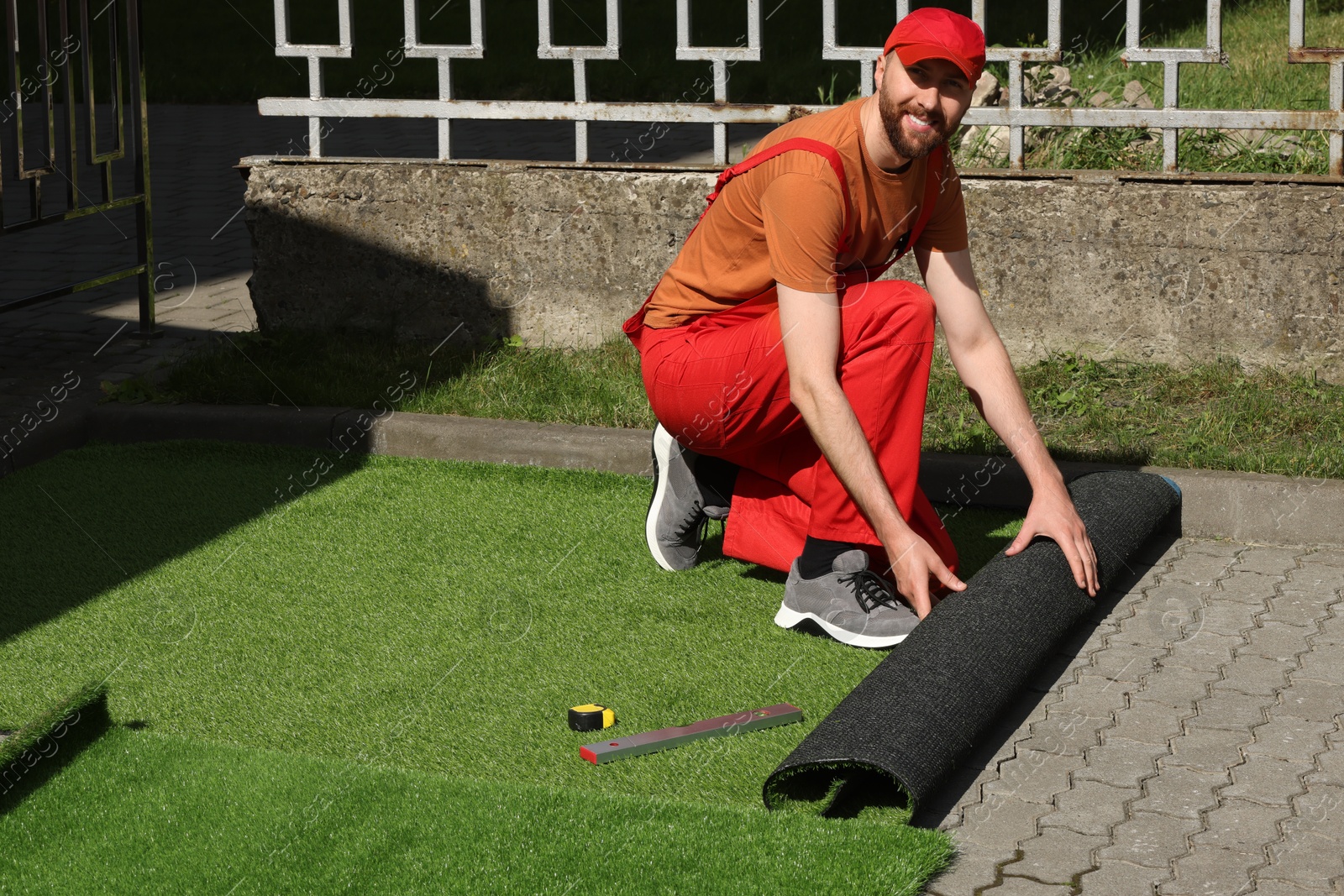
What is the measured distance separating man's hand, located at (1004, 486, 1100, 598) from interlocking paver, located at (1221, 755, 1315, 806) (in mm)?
669

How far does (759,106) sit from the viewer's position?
232 inches

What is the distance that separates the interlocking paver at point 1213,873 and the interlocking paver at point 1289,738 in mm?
460

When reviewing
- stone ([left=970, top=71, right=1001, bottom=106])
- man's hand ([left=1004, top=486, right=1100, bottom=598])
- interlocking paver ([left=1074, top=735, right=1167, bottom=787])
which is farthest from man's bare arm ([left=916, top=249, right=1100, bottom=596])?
stone ([left=970, top=71, right=1001, bottom=106])

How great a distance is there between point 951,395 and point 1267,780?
2572 mm

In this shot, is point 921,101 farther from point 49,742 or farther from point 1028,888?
point 49,742

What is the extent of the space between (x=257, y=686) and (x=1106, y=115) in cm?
388

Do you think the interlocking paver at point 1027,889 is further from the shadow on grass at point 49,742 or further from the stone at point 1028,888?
the shadow on grass at point 49,742

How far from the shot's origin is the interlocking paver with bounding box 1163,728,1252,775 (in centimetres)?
311

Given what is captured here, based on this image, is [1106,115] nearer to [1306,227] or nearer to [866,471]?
[1306,227]

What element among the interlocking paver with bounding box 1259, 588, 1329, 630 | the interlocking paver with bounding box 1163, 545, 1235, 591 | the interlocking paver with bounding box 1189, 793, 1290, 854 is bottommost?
the interlocking paver with bounding box 1189, 793, 1290, 854

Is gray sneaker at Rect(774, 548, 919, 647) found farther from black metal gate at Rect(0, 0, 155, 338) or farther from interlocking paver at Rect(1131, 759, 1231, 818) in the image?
black metal gate at Rect(0, 0, 155, 338)

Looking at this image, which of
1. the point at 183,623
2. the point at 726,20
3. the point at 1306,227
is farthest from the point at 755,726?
the point at 726,20

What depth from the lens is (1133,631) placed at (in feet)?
12.5

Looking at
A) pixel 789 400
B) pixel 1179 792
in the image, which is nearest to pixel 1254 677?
pixel 1179 792
